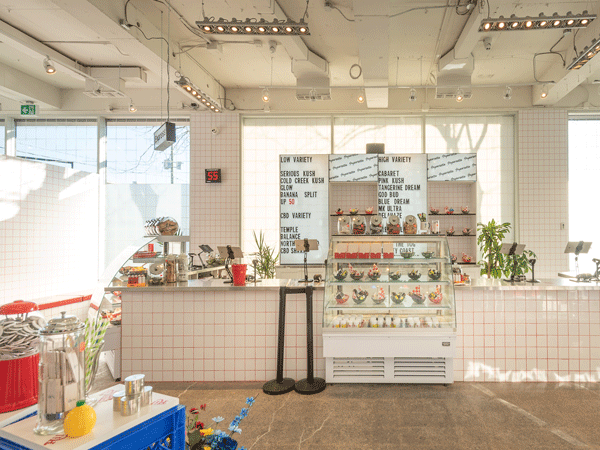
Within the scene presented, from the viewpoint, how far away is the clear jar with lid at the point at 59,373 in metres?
1.20

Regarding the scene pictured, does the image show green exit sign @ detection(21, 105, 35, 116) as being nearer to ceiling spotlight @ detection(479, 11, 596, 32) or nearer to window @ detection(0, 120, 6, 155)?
window @ detection(0, 120, 6, 155)

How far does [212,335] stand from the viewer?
3980mm

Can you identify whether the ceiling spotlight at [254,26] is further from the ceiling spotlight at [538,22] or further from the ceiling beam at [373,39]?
the ceiling spotlight at [538,22]

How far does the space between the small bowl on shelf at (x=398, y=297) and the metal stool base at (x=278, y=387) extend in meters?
1.37

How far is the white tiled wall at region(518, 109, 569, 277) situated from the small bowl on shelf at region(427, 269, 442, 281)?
4.39m

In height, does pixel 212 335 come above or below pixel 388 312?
below

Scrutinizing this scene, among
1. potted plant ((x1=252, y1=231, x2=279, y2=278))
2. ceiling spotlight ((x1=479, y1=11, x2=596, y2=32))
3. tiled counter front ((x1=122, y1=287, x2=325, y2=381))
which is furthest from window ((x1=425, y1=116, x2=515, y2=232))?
tiled counter front ((x1=122, y1=287, x2=325, y2=381))

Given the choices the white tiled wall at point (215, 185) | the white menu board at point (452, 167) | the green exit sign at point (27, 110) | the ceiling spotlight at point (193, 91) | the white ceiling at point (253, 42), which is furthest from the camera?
the white tiled wall at point (215, 185)

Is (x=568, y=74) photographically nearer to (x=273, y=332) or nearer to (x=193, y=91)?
(x=193, y=91)

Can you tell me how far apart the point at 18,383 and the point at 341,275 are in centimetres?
288

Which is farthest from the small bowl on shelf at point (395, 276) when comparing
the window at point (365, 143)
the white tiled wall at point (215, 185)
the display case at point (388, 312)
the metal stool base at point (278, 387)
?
the white tiled wall at point (215, 185)

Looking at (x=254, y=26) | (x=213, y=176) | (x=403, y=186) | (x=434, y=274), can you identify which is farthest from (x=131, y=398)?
(x=213, y=176)

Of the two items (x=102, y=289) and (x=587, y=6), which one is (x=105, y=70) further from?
(x=587, y=6)

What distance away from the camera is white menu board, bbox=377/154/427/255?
6.84 m
